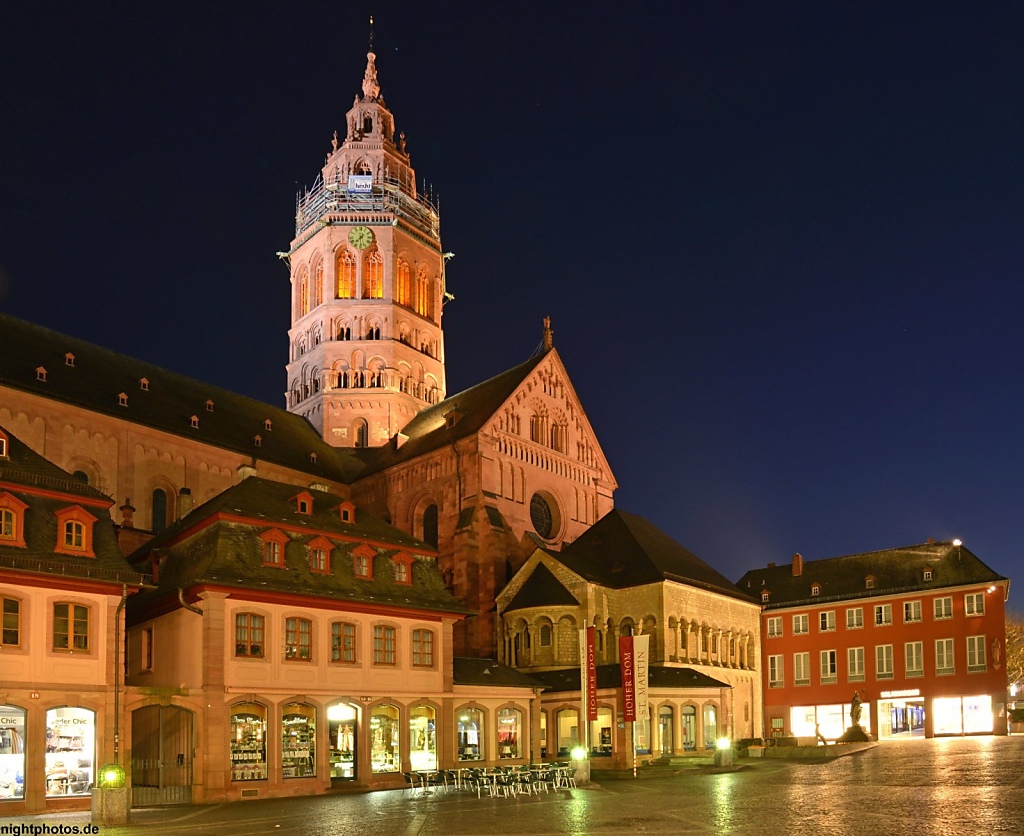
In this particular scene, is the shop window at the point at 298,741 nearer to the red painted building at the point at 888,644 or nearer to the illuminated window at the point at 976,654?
the red painted building at the point at 888,644

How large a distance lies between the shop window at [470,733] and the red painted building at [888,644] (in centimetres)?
2924

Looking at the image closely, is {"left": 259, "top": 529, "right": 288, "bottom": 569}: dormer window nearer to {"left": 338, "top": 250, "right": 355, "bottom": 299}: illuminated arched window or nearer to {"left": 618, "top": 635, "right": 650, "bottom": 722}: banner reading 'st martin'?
{"left": 618, "top": 635, "right": 650, "bottom": 722}: banner reading 'st martin'

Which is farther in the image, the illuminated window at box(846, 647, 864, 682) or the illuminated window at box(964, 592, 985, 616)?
the illuminated window at box(846, 647, 864, 682)

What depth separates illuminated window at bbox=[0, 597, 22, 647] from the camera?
106 ft

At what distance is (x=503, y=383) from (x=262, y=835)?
46.2 metres

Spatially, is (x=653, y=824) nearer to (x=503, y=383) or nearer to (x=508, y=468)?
(x=508, y=468)

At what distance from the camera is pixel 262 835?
78.8 feet

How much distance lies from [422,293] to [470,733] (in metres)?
49.8

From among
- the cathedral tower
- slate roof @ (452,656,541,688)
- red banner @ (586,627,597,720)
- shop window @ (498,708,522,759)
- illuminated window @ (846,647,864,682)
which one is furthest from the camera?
the cathedral tower

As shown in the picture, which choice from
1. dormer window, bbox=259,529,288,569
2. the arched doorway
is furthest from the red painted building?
the arched doorway

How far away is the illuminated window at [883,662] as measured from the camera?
68.6m

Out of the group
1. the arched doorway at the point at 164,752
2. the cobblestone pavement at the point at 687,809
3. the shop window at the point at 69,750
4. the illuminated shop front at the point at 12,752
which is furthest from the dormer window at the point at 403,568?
the illuminated shop front at the point at 12,752

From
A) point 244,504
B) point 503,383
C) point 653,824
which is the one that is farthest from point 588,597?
point 653,824

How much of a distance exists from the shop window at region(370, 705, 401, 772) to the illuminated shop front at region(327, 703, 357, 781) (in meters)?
0.80
